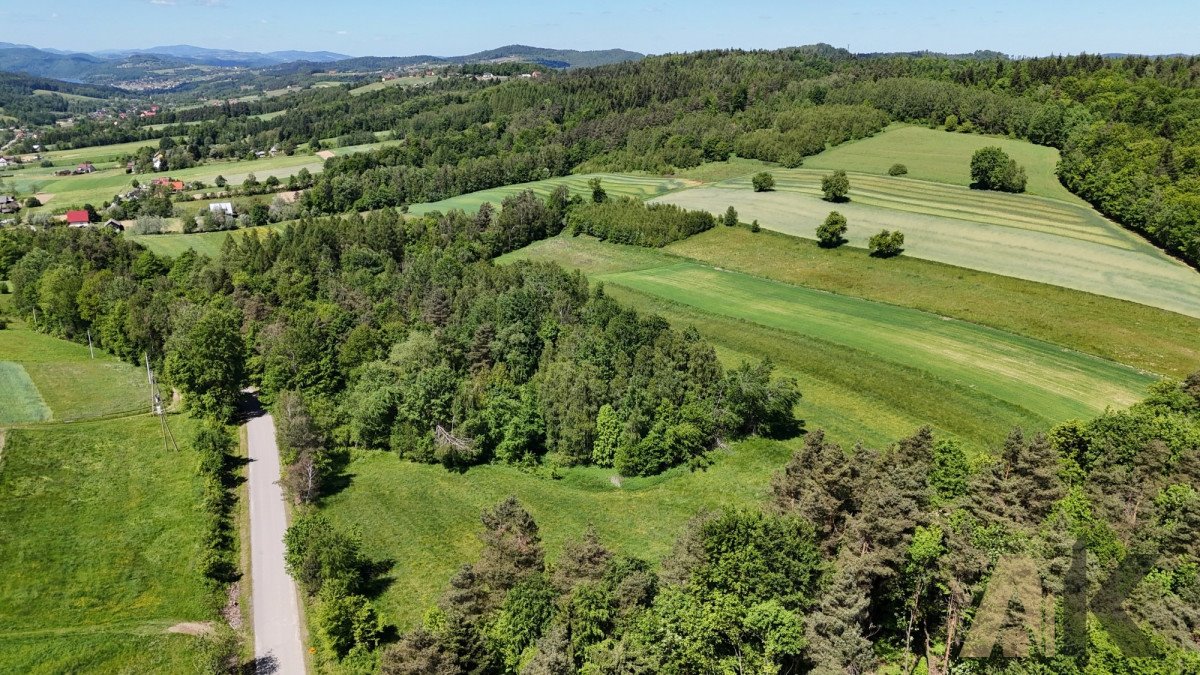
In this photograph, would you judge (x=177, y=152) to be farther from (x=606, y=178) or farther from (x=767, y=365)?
(x=767, y=365)

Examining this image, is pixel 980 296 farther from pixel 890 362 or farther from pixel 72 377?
pixel 72 377

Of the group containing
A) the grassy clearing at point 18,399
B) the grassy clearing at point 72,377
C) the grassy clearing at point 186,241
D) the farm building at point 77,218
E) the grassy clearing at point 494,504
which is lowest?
the grassy clearing at point 72,377

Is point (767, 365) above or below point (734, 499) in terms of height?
above

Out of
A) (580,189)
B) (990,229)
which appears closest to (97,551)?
(990,229)

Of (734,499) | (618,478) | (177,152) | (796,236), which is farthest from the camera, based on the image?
(177,152)

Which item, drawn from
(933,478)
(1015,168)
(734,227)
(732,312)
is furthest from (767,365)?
(1015,168)
